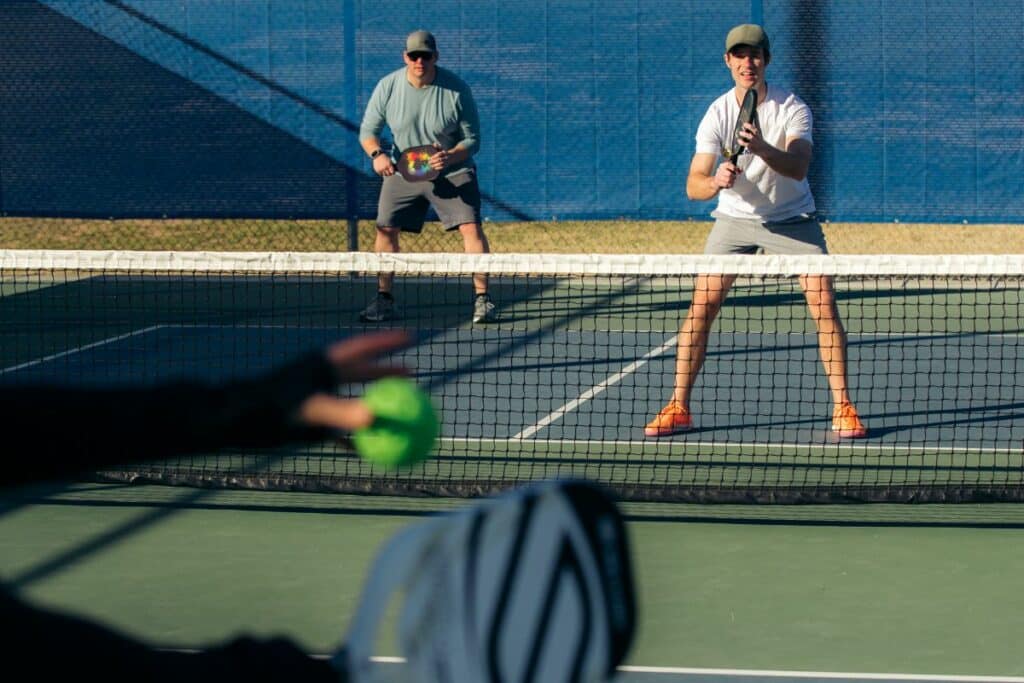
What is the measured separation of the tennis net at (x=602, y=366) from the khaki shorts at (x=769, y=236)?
0.27 m

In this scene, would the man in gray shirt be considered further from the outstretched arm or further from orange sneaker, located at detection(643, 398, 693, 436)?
the outstretched arm

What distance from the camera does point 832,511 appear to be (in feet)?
17.8

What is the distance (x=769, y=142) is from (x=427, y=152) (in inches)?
145

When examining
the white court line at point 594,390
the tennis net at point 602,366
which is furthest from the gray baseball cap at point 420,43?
the white court line at point 594,390

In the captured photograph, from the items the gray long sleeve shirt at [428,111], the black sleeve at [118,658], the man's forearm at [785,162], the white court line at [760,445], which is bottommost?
the white court line at [760,445]

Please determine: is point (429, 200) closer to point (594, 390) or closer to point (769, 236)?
point (594, 390)

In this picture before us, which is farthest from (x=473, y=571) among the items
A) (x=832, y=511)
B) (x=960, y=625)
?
(x=832, y=511)

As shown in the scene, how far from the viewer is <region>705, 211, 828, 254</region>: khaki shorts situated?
259 inches

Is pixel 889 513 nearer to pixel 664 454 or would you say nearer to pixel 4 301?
pixel 664 454

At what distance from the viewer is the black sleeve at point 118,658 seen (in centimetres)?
169

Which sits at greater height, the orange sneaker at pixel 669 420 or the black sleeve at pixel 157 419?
the black sleeve at pixel 157 419

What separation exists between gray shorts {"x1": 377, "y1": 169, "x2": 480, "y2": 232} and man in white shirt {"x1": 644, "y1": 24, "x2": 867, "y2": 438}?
11.0 feet

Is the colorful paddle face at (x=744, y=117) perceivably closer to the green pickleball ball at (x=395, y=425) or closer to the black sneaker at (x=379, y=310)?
the black sneaker at (x=379, y=310)

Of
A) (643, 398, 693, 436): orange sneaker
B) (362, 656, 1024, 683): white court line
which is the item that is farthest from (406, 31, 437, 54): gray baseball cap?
(362, 656, 1024, 683): white court line
